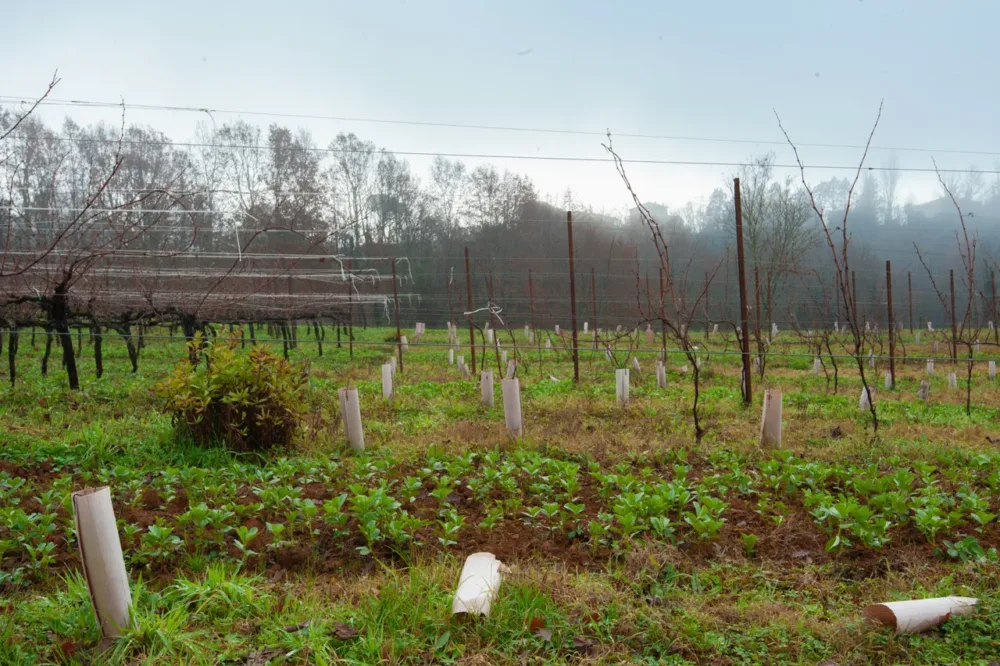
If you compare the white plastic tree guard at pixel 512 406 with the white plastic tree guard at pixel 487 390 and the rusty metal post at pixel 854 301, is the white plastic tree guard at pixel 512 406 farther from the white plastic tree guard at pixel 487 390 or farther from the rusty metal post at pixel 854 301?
the rusty metal post at pixel 854 301

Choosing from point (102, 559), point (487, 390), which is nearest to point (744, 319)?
point (487, 390)

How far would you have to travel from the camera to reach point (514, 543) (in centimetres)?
392

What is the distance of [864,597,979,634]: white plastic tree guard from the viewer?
2.78 meters

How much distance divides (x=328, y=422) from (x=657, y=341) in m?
16.2

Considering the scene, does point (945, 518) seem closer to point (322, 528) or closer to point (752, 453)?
point (752, 453)

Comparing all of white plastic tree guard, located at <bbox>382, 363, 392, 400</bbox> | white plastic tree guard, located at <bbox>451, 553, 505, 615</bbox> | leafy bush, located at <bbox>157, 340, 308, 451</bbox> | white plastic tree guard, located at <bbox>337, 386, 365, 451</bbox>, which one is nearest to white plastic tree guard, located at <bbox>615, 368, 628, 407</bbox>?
white plastic tree guard, located at <bbox>382, 363, 392, 400</bbox>

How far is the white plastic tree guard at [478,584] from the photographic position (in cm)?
289

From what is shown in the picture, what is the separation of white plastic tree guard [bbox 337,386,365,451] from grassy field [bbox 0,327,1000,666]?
13cm

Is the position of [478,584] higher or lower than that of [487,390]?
lower

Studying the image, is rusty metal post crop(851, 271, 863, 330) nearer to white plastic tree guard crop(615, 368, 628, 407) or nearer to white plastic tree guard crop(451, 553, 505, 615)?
white plastic tree guard crop(615, 368, 628, 407)

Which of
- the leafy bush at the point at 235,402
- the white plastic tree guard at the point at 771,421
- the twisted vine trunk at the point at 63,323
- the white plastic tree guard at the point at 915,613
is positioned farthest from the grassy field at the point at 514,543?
the twisted vine trunk at the point at 63,323

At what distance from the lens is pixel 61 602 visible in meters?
3.09

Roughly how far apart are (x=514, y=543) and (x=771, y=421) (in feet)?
11.0

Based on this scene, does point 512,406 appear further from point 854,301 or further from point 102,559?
point 854,301
